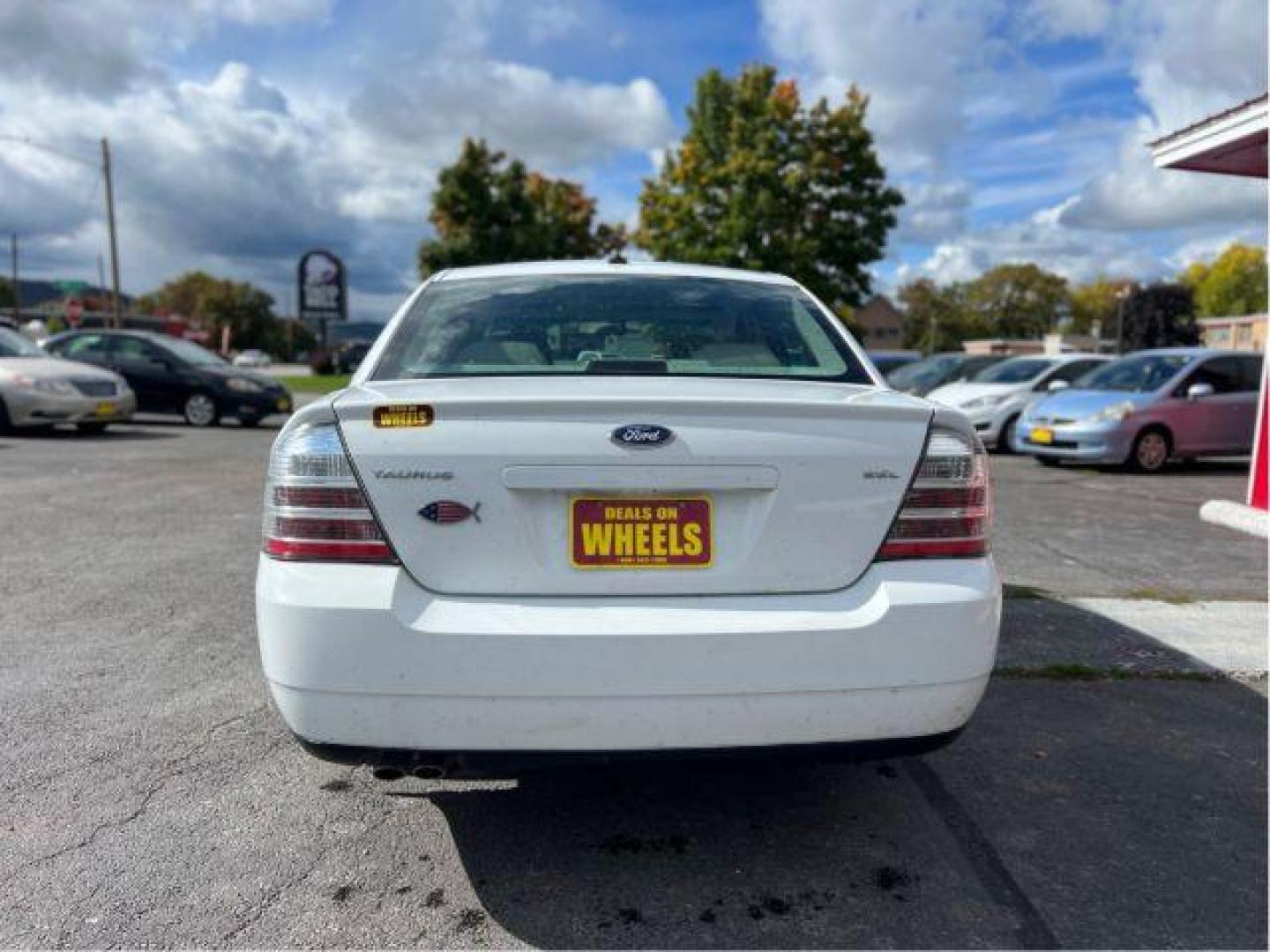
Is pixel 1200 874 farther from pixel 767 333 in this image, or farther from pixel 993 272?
pixel 993 272

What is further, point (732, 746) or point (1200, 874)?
point (1200, 874)

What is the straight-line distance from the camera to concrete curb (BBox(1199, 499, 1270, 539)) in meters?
7.64

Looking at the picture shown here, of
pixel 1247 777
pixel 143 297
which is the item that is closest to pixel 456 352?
pixel 1247 777

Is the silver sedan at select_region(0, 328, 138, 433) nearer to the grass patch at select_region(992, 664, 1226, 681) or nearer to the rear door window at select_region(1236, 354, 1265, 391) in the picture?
the grass patch at select_region(992, 664, 1226, 681)

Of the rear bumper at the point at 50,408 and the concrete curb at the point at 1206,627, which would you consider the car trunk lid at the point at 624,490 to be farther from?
the rear bumper at the point at 50,408

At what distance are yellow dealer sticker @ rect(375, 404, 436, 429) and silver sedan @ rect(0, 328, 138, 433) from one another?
40.0ft

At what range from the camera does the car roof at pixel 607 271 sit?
369 centimetres

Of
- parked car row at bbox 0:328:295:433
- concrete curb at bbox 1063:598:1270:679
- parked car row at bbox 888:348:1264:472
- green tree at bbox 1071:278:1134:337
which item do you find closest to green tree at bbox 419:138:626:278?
parked car row at bbox 0:328:295:433

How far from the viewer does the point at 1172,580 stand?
6.07 m

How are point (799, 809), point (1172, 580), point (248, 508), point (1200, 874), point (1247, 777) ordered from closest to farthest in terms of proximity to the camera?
point (1200, 874), point (799, 809), point (1247, 777), point (1172, 580), point (248, 508)

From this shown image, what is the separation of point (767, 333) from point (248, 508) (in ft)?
18.6

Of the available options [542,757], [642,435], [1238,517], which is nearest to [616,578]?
[642,435]

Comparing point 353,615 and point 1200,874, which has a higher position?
point 353,615

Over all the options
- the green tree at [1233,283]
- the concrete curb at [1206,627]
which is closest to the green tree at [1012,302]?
the green tree at [1233,283]
